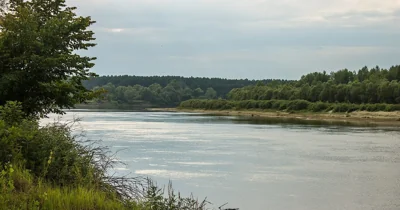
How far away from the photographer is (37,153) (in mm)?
7211

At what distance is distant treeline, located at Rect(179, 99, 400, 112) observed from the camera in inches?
2884

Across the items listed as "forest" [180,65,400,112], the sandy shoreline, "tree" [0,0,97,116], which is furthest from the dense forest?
"tree" [0,0,97,116]

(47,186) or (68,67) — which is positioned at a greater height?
(68,67)

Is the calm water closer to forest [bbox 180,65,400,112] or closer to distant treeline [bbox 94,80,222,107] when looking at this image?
forest [bbox 180,65,400,112]

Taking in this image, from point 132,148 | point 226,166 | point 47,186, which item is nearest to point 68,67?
point 47,186

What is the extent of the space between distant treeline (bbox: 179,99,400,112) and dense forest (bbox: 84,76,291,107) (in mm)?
27423

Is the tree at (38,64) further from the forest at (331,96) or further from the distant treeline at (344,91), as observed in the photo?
the distant treeline at (344,91)

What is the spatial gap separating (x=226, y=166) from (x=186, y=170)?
272cm

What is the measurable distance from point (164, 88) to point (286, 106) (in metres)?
72.8

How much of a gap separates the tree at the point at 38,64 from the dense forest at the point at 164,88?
117 meters

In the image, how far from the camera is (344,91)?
83875 millimetres

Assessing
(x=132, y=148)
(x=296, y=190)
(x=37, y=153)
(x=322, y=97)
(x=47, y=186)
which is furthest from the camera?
(x=322, y=97)

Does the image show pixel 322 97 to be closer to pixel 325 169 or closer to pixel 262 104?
pixel 262 104

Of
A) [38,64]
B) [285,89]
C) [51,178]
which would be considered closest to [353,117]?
[285,89]
